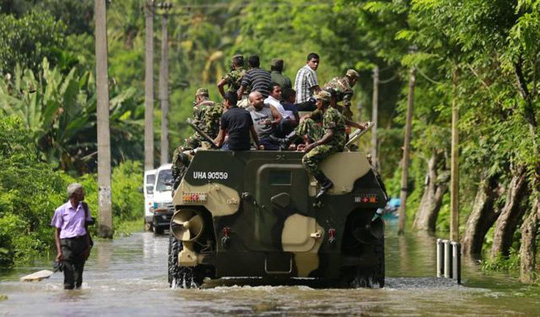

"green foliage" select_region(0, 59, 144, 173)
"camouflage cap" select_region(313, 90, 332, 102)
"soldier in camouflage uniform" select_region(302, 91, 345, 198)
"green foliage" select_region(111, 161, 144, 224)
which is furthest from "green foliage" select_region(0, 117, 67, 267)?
"green foliage" select_region(111, 161, 144, 224)

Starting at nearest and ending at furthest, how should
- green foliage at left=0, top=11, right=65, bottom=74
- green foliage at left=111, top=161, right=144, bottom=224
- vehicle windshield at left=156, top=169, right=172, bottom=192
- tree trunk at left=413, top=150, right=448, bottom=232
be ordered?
vehicle windshield at left=156, top=169, right=172, bottom=192, tree trunk at left=413, top=150, right=448, bottom=232, green foliage at left=111, top=161, right=144, bottom=224, green foliage at left=0, top=11, right=65, bottom=74

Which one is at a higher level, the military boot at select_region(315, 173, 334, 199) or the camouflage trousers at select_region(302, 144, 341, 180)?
the camouflage trousers at select_region(302, 144, 341, 180)

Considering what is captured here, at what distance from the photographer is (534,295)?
64.3 ft

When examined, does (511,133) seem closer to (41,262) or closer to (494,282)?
(494,282)

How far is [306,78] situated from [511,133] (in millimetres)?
3525

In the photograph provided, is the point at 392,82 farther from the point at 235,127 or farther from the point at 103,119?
the point at 235,127

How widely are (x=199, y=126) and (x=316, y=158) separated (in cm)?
295

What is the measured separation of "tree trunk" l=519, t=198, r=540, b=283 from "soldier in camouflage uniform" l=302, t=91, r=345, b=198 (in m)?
4.07

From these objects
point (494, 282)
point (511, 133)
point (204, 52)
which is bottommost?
point (494, 282)

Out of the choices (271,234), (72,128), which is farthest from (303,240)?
(72,128)

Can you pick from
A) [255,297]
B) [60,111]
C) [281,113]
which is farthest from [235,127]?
[60,111]

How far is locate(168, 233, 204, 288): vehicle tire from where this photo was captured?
1992 cm

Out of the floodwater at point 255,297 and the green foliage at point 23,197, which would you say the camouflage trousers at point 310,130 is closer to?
the floodwater at point 255,297

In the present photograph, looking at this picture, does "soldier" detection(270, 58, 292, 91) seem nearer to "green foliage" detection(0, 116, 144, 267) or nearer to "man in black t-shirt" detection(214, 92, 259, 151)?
"man in black t-shirt" detection(214, 92, 259, 151)
